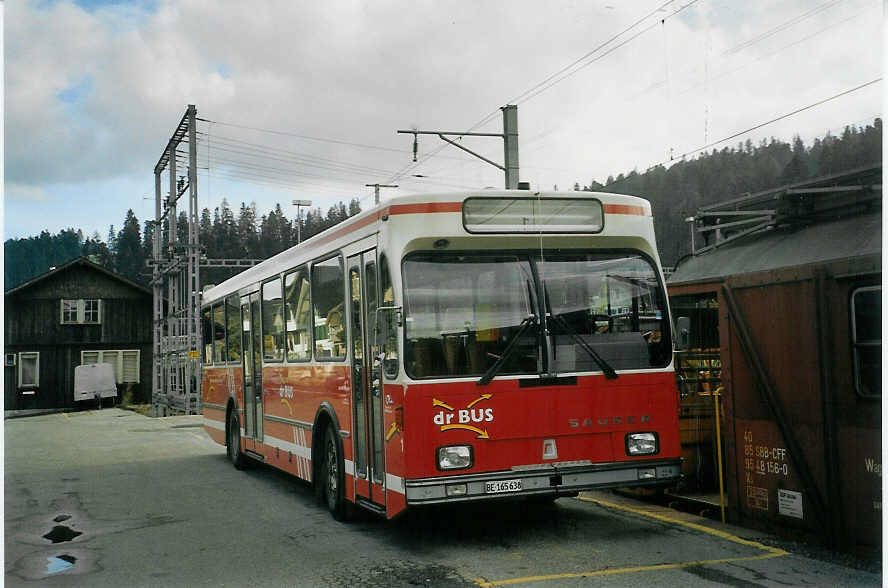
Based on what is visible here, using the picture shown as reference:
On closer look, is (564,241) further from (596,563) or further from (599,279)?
(596,563)

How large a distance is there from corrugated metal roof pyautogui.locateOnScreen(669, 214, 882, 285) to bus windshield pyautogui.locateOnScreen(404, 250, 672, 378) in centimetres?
160

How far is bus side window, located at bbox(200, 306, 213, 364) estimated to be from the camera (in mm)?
17781

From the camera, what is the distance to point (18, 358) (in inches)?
1877

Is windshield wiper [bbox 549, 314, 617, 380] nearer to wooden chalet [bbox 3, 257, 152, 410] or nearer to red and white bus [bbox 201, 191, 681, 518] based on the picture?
red and white bus [bbox 201, 191, 681, 518]

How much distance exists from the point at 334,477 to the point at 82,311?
4433cm

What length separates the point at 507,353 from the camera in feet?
26.5

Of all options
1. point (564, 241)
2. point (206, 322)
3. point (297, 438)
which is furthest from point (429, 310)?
point (206, 322)

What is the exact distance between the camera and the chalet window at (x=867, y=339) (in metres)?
7.30

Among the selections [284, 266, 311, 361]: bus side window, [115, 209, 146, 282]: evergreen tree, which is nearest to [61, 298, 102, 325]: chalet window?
[115, 209, 146, 282]: evergreen tree

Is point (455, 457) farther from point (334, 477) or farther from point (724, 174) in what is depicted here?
point (724, 174)

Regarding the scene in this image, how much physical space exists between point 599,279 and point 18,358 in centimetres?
4539

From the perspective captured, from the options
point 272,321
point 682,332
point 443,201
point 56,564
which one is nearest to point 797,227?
point 682,332

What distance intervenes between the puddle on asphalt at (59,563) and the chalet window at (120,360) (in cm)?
4365

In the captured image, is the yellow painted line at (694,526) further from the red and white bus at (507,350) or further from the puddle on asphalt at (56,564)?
the puddle on asphalt at (56,564)
